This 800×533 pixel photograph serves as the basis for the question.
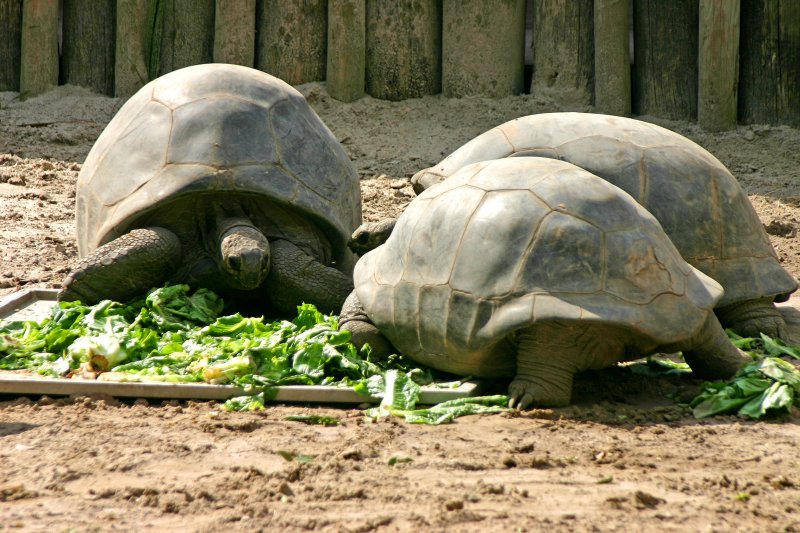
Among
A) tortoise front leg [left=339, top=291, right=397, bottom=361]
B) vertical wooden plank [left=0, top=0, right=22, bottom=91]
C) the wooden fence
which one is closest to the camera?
tortoise front leg [left=339, top=291, right=397, bottom=361]

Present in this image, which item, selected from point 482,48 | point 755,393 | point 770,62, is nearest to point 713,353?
point 755,393

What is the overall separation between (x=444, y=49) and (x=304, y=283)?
3.84m

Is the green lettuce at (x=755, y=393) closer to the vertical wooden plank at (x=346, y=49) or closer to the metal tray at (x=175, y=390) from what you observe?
the metal tray at (x=175, y=390)

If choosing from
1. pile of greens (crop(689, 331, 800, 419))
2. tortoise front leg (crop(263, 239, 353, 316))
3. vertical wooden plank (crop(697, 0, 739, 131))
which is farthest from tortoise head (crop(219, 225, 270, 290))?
vertical wooden plank (crop(697, 0, 739, 131))

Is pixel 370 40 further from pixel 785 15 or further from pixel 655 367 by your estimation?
pixel 655 367

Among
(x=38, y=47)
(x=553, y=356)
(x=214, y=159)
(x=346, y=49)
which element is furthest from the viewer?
(x=38, y=47)

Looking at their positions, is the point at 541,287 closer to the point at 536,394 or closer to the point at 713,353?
the point at 536,394

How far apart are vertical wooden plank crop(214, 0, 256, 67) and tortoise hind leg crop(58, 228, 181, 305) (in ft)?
11.3

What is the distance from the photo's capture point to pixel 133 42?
848 cm

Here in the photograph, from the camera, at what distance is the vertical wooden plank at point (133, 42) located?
844 centimetres

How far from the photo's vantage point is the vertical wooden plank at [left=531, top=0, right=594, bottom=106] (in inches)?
318

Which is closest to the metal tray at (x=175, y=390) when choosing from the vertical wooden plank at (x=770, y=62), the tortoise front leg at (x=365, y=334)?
the tortoise front leg at (x=365, y=334)

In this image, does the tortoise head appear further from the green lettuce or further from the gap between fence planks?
the gap between fence planks

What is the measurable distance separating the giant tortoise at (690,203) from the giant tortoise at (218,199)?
0.40 m
